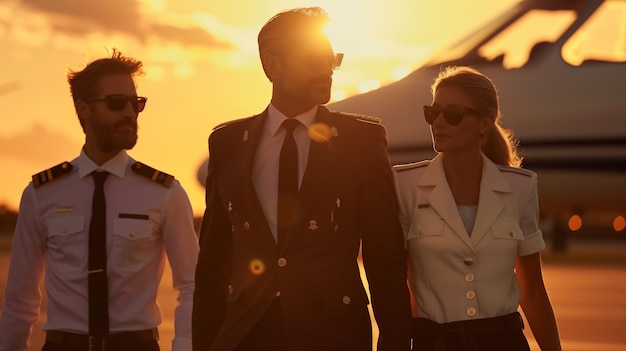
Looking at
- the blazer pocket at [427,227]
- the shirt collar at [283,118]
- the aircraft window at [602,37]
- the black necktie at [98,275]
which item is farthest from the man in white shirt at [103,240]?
the aircraft window at [602,37]

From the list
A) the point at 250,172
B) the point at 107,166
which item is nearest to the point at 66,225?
the point at 107,166

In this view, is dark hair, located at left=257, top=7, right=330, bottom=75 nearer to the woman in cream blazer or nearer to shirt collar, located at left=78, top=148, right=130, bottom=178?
the woman in cream blazer

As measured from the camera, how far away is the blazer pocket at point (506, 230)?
4.70 m

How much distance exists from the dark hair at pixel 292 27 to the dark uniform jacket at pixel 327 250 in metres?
0.26

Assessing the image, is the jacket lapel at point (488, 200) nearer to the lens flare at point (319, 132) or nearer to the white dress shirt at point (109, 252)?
the lens flare at point (319, 132)

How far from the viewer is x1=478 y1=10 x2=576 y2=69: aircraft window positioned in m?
18.6

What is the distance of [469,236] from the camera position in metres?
4.71

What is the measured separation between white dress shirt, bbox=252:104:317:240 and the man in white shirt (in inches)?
20.0

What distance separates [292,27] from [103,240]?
1.07 m

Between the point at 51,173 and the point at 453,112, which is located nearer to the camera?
A: the point at 453,112

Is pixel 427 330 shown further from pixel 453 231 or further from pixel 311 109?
pixel 311 109

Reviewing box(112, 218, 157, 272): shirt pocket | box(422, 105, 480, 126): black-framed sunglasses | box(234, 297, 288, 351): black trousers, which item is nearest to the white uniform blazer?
box(422, 105, 480, 126): black-framed sunglasses

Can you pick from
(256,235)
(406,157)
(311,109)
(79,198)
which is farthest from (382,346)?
(406,157)

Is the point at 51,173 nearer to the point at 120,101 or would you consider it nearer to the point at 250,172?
the point at 120,101
